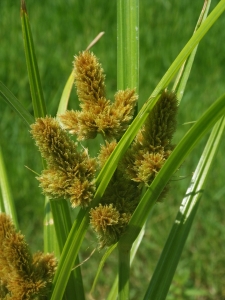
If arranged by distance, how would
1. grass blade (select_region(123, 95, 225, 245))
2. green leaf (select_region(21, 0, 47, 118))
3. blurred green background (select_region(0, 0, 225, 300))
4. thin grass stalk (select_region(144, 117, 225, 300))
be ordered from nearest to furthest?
1. grass blade (select_region(123, 95, 225, 245))
2. green leaf (select_region(21, 0, 47, 118))
3. thin grass stalk (select_region(144, 117, 225, 300))
4. blurred green background (select_region(0, 0, 225, 300))

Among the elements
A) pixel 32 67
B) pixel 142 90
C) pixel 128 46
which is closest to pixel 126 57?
pixel 128 46

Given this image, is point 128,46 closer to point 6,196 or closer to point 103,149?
point 103,149

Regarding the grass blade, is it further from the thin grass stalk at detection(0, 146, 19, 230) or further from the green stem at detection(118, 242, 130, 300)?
the thin grass stalk at detection(0, 146, 19, 230)

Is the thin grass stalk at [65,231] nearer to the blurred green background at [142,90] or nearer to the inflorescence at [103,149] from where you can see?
the inflorescence at [103,149]

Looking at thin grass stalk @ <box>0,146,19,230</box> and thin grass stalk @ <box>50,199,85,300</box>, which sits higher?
thin grass stalk @ <box>0,146,19,230</box>

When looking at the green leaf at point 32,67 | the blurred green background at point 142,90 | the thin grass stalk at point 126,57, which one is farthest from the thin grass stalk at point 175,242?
the blurred green background at point 142,90

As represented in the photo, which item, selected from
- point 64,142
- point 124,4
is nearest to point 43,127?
point 64,142

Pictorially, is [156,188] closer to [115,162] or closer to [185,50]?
[115,162]

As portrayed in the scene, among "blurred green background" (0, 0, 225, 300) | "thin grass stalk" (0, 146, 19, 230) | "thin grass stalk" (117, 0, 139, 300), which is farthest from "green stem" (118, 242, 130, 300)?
"blurred green background" (0, 0, 225, 300)

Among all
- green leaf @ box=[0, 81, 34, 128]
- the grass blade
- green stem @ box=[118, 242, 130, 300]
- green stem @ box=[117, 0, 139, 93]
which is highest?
green stem @ box=[117, 0, 139, 93]
